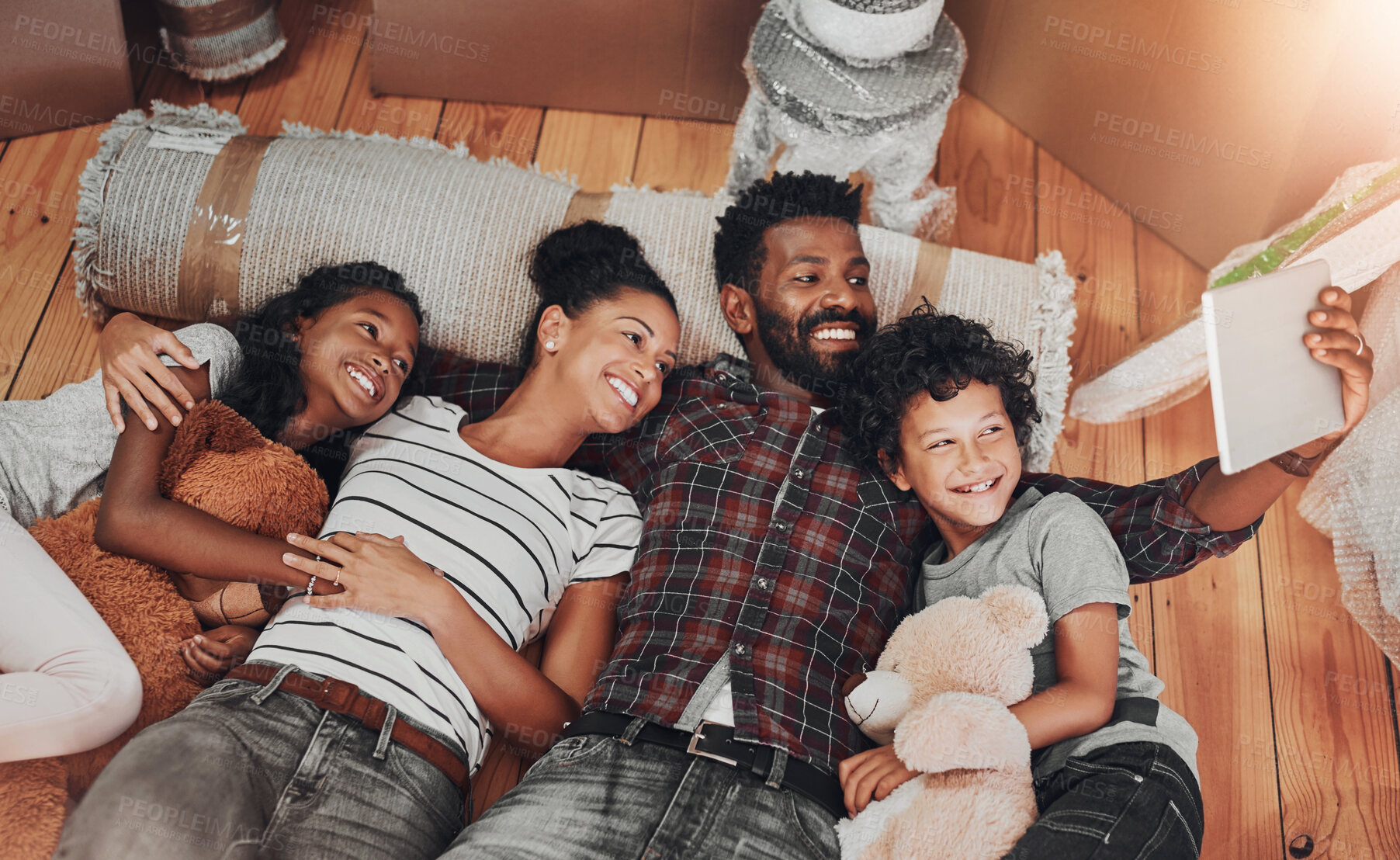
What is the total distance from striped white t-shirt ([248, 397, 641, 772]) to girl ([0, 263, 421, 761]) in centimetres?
7

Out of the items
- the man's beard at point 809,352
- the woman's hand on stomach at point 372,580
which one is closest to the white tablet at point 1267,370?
the man's beard at point 809,352

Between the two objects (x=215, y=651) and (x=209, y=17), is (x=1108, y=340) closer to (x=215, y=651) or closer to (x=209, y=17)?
(x=215, y=651)

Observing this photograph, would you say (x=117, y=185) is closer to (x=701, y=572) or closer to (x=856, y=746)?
(x=701, y=572)

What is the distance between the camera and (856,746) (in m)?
1.25

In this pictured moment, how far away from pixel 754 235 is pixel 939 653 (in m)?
0.78

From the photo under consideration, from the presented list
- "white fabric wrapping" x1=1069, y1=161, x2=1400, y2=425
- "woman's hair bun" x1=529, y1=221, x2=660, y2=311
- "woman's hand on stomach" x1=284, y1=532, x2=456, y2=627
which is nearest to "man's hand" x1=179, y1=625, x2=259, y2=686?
"woman's hand on stomach" x1=284, y1=532, x2=456, y2=627

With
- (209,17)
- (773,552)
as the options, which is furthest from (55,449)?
(209,17)

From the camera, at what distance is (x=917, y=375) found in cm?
132

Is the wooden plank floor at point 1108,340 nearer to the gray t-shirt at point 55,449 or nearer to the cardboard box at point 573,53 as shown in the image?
the cardboard box at point 573,53

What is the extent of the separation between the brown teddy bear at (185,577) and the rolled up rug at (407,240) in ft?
1.25

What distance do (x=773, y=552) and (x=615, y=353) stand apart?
37cm

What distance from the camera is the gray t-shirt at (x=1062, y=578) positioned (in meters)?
1.15

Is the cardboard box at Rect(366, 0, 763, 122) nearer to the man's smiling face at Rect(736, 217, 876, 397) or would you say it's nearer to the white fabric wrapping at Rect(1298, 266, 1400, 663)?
the man's smiling face at Rect(736, 217, 876, 397)

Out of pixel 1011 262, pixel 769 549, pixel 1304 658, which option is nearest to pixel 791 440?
pixel 769 549
